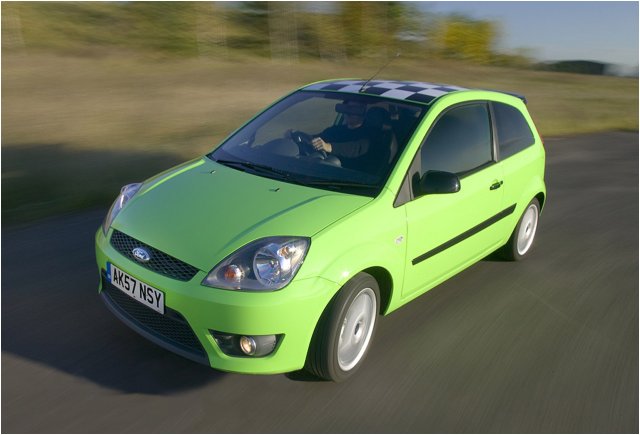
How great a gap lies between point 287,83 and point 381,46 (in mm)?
13129

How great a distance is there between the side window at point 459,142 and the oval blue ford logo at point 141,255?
1.73 m

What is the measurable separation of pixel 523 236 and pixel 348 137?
222 cm

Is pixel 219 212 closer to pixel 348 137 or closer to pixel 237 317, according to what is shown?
pixel 237 317

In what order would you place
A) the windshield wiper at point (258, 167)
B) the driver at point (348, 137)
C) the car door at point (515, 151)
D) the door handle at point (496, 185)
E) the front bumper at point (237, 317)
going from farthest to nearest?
the car door at point (515, 151) → the door handle at point (496, 185) → the driver at point (348, 137) → the windshield wiper at point (258, 167) → the front bumper at point (237, 317)

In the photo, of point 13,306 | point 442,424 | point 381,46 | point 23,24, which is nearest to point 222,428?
point 442,424

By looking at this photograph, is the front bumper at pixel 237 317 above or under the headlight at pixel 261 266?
under

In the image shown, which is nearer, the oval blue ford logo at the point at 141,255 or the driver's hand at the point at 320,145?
the oval blue ford logo at the point at 141,255

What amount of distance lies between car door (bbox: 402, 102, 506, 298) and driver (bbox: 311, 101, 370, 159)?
39cm

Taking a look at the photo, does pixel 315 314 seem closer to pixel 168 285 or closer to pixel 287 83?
pixel 168 285

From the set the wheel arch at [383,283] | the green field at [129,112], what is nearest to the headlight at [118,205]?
the wheel arch at [383,283]

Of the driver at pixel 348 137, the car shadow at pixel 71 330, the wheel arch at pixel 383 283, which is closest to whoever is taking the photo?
the car shadow at pixel 71 330

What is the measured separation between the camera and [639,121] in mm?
17812

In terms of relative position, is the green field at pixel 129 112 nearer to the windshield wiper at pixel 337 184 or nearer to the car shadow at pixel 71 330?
the car shadow at pixel 71 330

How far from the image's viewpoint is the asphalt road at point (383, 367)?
3.10 meters
